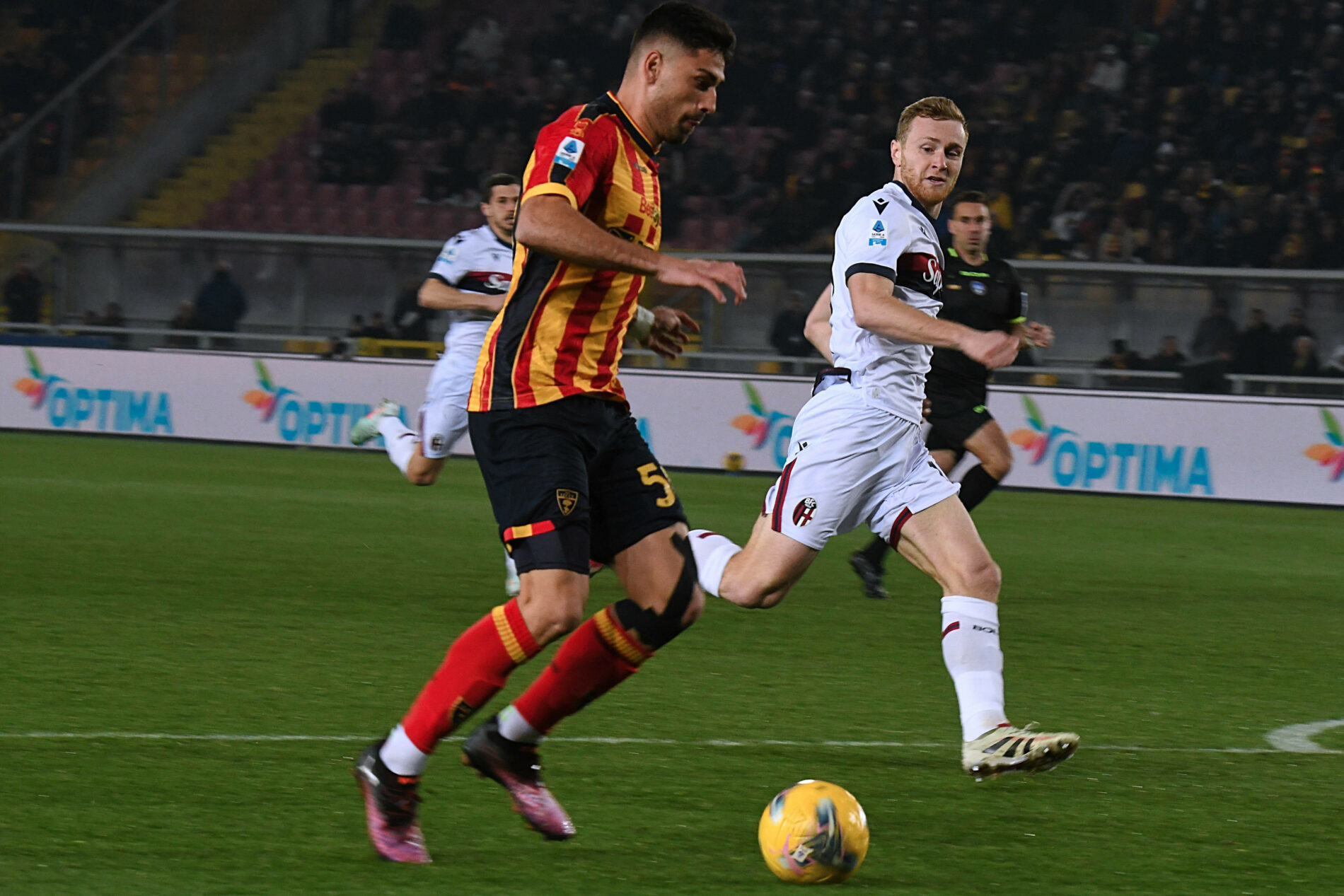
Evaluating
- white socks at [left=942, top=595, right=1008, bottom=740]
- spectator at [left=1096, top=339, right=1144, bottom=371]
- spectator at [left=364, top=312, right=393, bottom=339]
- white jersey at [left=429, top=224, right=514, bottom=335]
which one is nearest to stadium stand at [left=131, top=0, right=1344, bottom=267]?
spectator at [left=1096, top=339, right=1144, bottom=371]

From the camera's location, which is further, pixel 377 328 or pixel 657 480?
pixel 377 328

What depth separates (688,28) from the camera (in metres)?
4.10

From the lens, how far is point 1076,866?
397cm

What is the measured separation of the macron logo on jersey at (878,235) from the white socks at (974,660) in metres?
Answer: 1.12

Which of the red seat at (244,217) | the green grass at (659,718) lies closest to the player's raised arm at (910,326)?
the green grass at (659,718)

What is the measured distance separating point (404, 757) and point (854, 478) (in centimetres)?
206

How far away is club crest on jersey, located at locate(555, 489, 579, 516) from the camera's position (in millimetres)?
3934

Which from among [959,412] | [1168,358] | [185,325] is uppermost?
[959,412]

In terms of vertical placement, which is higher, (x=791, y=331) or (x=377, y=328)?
(x=791, y=331)

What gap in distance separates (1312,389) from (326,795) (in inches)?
538

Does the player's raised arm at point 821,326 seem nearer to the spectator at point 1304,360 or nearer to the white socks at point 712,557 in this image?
the white socks at point 712,557

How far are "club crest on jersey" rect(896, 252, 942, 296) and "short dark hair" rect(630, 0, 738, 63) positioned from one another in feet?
4.64

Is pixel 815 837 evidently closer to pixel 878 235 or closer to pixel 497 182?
pixel 878 235

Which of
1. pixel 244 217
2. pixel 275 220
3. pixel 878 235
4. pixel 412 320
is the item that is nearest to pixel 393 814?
pixel 878 235
